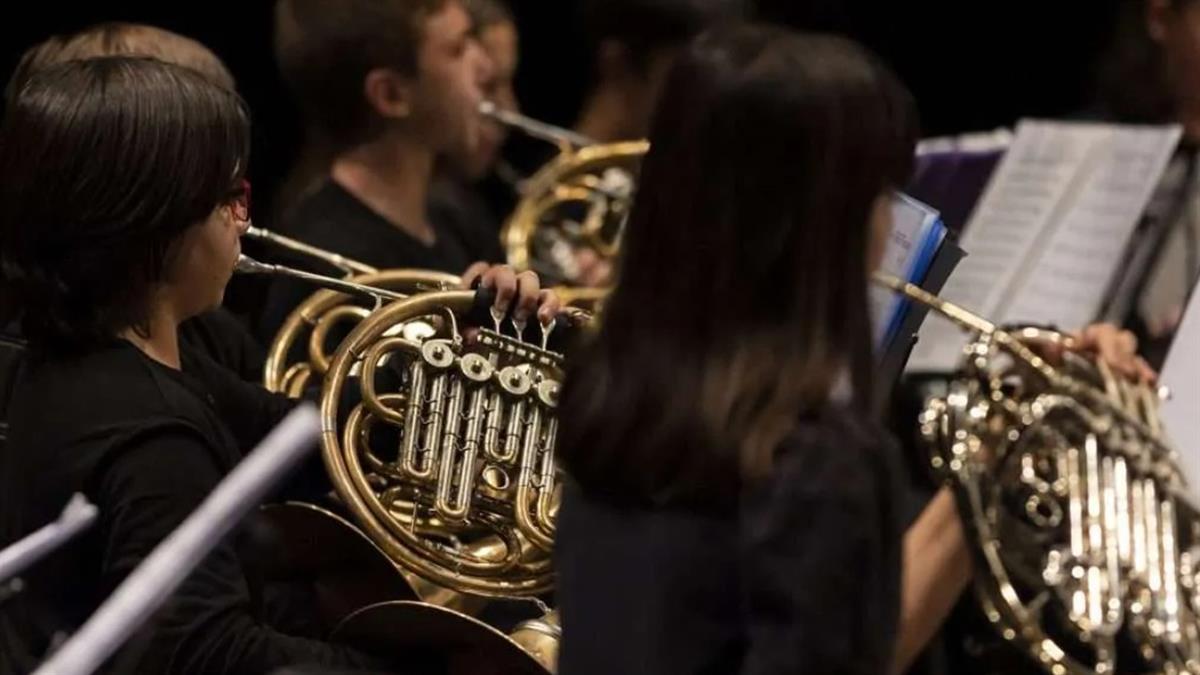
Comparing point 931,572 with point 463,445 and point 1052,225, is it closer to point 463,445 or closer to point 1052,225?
point 463,445

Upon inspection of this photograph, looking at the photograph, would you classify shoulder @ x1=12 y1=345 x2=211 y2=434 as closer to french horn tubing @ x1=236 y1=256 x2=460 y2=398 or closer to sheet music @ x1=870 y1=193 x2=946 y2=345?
french horn tubing @ x1=236 y1=256 x2=460 y2=398

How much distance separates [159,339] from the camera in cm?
183

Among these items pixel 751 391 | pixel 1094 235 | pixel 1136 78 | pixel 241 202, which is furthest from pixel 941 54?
pixel 751 391

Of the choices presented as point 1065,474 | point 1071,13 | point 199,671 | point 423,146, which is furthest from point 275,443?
point 1071,13

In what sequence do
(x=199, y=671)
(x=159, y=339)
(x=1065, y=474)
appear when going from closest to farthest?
1. (x=199, y=671)
2. (x=159, y=339)
3. (x=1065, y=474)

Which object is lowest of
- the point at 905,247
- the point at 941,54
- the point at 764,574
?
the point at 941,54

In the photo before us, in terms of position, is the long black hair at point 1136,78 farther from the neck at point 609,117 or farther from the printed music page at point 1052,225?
the neck at point 609,117

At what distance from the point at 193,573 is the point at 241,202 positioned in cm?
35

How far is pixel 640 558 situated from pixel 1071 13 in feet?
9.56

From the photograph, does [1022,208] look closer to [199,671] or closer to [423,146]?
[423,146]

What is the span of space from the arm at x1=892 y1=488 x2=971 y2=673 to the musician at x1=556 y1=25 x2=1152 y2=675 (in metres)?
0.36

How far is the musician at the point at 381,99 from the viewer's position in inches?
107

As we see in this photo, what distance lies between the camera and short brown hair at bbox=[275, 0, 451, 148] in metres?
2.72

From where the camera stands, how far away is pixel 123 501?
166 centimetres
